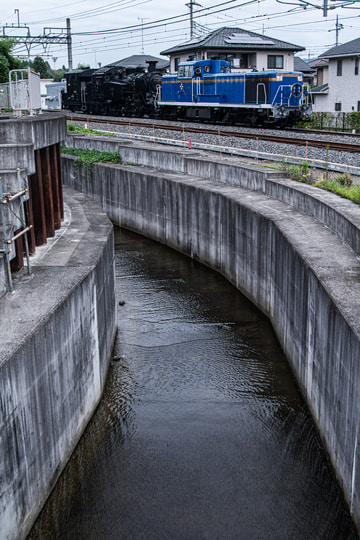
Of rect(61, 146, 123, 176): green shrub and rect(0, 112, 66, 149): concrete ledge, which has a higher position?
rect(0, 112, 66, 149): concrete ledge

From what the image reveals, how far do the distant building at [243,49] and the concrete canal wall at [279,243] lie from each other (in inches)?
907

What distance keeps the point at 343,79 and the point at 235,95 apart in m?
17.6

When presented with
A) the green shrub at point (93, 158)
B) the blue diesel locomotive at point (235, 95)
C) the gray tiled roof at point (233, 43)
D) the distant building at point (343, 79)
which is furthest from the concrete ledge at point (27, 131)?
the distant building at point (343, 79)

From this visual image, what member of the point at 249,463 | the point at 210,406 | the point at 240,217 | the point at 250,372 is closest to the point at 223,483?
the point at 249,463

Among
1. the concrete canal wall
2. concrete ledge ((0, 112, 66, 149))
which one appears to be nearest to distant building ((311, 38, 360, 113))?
the concrete canal wall

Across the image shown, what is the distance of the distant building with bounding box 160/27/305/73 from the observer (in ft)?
153

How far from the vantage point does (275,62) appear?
49.3 meters

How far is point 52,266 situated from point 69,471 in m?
3.68

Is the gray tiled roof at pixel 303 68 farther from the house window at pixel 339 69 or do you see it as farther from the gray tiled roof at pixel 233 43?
the house window at pixel 339 69

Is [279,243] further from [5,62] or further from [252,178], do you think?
Result: [5,62]

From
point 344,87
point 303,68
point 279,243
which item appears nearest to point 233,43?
point 344,87

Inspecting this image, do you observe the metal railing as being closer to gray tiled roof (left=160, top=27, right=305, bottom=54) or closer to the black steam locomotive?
the black steam locomotive

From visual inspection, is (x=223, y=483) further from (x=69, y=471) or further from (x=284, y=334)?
(x=284, y=334)

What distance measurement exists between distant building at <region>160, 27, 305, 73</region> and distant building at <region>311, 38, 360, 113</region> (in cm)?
333
